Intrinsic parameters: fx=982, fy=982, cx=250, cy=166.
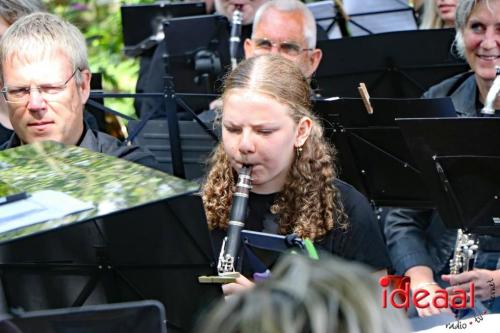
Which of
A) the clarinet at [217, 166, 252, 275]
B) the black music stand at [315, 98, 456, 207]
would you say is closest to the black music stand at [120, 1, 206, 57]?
the black music stand at [315, 98, 456, 207]

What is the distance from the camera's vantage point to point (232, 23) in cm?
611

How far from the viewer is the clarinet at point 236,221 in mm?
3076

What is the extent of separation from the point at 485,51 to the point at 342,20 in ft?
8.32

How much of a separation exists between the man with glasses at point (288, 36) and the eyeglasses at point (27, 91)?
162 centimetres

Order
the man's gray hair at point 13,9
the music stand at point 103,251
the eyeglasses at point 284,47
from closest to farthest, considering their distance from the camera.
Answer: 1. the music stand at point 103,251
2. the man's gray hair at point 13,9
3. the eyeglasses at point 284,47

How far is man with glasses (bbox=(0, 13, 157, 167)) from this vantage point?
140 inches

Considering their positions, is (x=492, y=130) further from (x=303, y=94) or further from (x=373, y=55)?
(x=373, y=55)

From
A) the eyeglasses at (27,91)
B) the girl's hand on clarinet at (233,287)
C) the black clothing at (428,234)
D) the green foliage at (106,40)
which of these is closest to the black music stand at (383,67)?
the black clothing at (428,234)

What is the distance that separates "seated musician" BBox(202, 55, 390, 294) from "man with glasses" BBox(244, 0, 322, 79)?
5.04 feet

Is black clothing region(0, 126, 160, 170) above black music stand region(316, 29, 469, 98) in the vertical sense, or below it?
below

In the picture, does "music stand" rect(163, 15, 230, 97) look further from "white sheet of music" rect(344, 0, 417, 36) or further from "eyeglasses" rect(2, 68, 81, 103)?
"eyeglasses" rect(2, 68, 81, 103)

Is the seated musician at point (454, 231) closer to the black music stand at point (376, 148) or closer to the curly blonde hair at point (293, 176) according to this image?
the black music stand at point (376, 148)

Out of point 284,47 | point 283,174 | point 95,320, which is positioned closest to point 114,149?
point 283,174

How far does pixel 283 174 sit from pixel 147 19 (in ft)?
13.1
